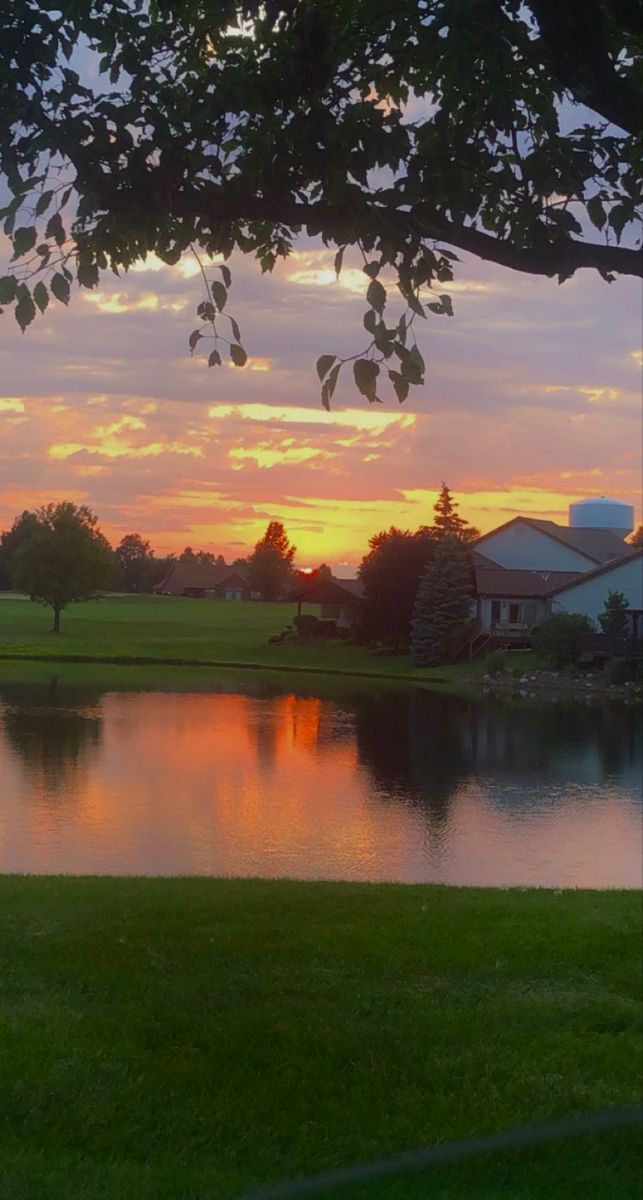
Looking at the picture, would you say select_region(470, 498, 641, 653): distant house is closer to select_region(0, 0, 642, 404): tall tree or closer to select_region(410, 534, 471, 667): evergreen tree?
select_region(410, 534, 471, 667): evergreen tree

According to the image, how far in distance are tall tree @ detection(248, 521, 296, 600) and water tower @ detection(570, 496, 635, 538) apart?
26.9 m

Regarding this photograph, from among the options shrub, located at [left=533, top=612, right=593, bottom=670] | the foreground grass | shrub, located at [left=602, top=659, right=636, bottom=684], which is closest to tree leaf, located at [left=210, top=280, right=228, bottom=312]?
the foreground grass

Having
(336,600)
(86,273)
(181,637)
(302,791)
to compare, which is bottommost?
(302,791)

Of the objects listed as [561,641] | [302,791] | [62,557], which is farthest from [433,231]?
[561,641]

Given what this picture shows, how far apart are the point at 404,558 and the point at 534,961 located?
37361 millimetres

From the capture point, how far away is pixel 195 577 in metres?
29.8

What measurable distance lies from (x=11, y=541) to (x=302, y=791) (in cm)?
545

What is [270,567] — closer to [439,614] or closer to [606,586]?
[439,614]

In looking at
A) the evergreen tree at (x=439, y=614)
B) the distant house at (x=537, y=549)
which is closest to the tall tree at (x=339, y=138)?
the evergreen tree at (x=439, y=614)

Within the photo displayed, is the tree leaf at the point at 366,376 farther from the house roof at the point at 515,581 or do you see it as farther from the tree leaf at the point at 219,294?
the house roof at the point at 515,581

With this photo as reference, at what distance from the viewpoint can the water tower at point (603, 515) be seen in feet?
203

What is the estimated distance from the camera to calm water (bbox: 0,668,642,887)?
37.9 ft

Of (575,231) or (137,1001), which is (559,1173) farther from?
(575,231)

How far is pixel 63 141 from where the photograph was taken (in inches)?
197
